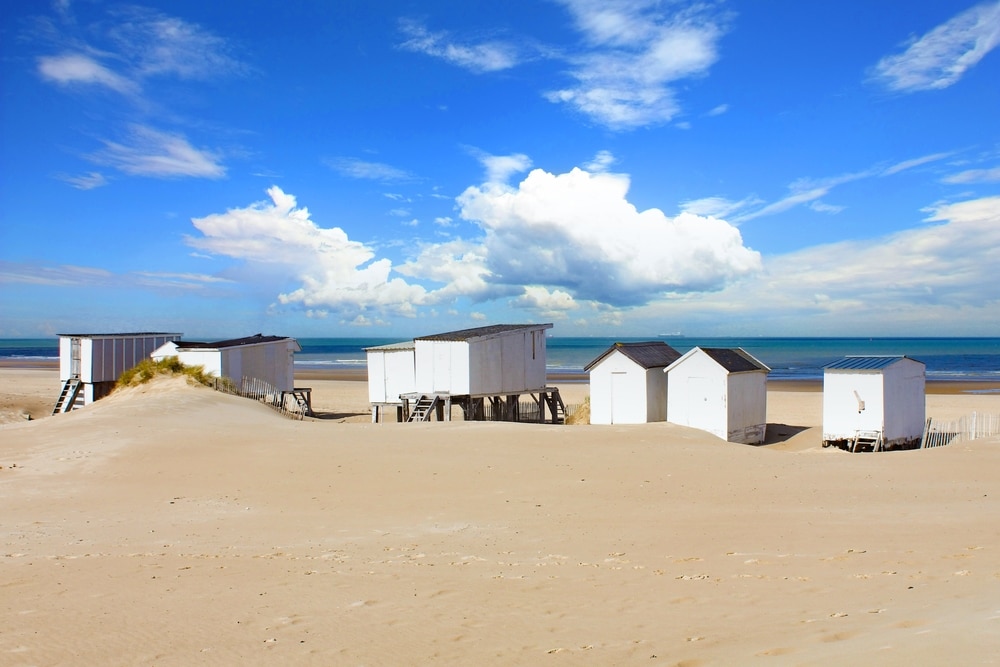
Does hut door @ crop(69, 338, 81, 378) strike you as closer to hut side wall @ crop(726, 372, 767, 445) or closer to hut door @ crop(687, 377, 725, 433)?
hut door @ crop(687, 377, 725, 433)

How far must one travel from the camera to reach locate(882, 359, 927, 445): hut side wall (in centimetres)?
2344

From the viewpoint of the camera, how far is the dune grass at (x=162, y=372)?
31091 millimetres

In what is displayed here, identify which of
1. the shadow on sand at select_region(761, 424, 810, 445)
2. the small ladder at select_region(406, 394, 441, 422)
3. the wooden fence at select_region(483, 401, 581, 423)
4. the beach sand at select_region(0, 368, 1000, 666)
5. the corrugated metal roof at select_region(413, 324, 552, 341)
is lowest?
the shadow on sand at select_region(761, 424, 810, 445)

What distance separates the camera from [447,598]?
829 centimetres

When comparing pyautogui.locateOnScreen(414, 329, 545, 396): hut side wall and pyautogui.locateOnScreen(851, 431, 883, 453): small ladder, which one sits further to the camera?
pyautogui.locateOnScreen(414, 329, 545, 396): hut side wall

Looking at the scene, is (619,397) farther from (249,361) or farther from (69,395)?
(69,395)

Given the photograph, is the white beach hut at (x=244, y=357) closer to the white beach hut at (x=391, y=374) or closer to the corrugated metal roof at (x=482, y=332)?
the white beach hut at (x=391, y=374)

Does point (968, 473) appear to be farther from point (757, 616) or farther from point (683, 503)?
point (757, 616)

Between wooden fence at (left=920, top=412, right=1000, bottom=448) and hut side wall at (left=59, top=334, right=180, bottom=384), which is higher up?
hut side wall at (left=59, top=334, right=180, bottom=384)

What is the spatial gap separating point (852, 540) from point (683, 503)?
3.55 metres

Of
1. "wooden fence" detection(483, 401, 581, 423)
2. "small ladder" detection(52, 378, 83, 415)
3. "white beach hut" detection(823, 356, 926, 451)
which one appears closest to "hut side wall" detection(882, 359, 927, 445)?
"white beach hut" detection(823, 356, 926, 451)

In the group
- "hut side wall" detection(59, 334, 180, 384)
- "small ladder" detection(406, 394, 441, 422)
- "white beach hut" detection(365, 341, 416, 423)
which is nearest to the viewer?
"small ladder" detection(406, 394, 441, 422)

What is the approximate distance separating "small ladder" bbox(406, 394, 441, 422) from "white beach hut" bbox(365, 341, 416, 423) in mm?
1053

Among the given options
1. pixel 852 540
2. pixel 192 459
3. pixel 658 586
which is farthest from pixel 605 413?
pixel 658 586
